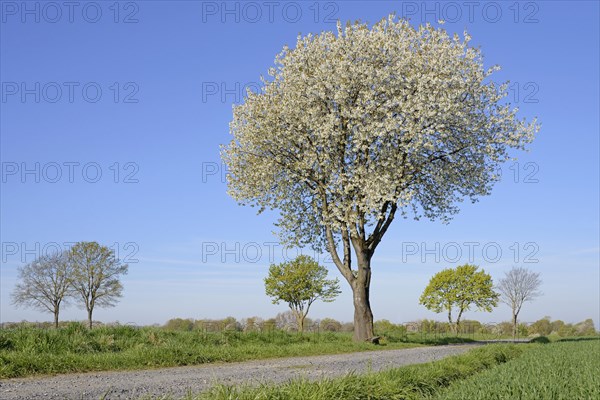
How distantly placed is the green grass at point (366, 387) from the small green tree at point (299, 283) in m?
37.1

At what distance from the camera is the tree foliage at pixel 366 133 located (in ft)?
87.2

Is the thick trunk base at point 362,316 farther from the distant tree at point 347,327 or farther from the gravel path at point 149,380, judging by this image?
the distant tree at point 347,327

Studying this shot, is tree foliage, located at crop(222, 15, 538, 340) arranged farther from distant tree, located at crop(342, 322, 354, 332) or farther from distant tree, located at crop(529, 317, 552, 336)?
distant tree, located at crop(529, 317, 552, 336)

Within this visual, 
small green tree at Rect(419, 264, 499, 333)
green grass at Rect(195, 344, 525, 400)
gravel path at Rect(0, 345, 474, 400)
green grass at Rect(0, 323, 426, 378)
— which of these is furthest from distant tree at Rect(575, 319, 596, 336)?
gravel path at Rect(0, 345, 474, 400)

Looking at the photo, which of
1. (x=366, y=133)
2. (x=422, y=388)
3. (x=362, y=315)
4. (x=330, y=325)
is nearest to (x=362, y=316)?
(x=362, y=315)

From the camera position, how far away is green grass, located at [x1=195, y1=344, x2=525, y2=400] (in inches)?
308

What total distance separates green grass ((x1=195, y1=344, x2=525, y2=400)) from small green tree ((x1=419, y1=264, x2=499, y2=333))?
51.0 meters

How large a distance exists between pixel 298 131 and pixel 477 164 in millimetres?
10153

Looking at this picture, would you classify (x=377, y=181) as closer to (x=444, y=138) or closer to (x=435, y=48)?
(x=444, y=138)

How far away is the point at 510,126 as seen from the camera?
95.7ft

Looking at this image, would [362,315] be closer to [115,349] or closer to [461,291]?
[115,349]

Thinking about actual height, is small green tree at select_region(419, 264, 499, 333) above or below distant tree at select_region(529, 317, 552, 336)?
above

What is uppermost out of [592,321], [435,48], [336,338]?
[435,48]

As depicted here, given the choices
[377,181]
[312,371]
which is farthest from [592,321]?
[312,371]
